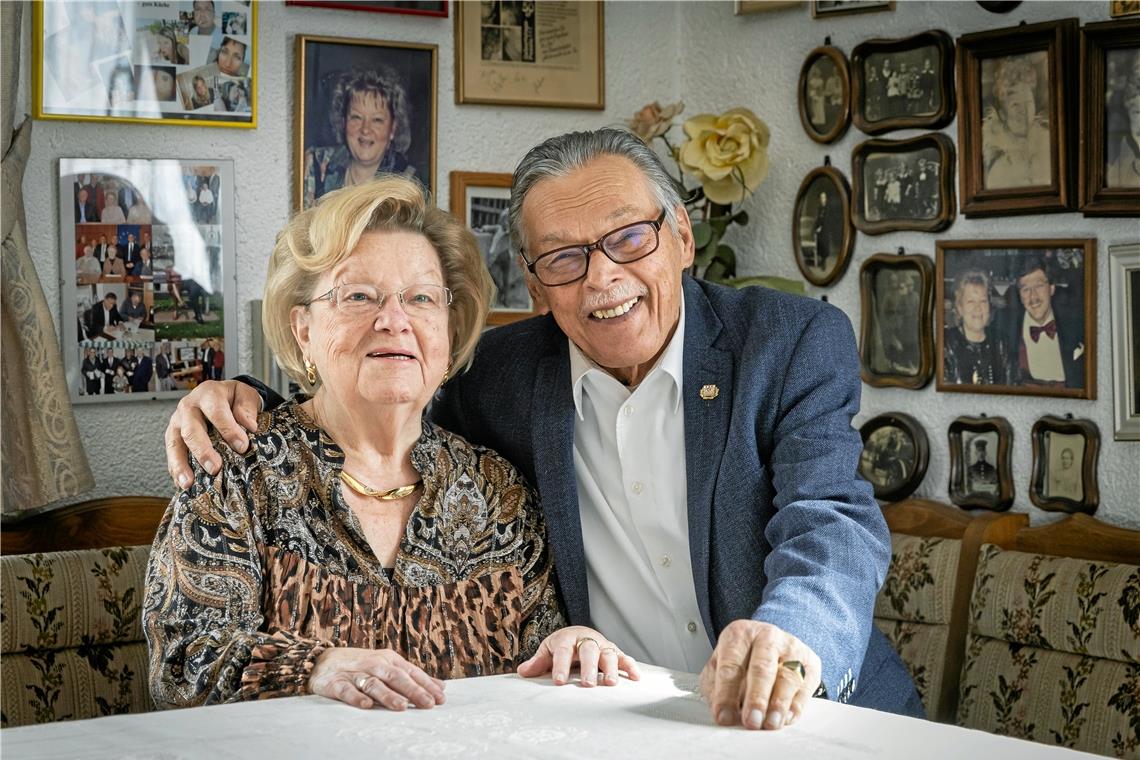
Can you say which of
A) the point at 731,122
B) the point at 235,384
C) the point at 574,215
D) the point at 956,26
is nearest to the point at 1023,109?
the point at 956,26

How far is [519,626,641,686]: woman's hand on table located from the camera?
1582 millimetres

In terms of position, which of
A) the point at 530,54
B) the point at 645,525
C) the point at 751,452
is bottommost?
the point at 645,525

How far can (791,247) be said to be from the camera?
3.20 m

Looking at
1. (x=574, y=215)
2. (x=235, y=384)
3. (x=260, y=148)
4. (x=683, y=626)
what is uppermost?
(x=260, y=148)

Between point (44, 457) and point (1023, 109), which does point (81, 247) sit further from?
point (1023, 109)

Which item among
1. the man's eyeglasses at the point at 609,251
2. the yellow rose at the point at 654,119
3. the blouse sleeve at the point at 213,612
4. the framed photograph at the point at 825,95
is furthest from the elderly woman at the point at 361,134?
the blouse sleeve at the point at 213,612

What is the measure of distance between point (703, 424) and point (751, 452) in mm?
94

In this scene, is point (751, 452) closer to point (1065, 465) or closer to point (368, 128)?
point (1065, 465)

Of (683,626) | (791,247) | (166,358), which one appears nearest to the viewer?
(683,626)

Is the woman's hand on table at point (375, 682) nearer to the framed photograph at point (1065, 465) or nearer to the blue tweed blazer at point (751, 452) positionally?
the blue tweed blazer at point (751, 452)

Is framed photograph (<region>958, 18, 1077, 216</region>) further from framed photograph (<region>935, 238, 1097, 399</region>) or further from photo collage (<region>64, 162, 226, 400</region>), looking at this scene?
photo collage (<region>64, 162, 226, 400</region>)

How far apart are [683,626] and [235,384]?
2.65ft

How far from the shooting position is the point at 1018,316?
2.68m

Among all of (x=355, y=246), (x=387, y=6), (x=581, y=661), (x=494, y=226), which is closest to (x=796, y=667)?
(x=581, y=661)
